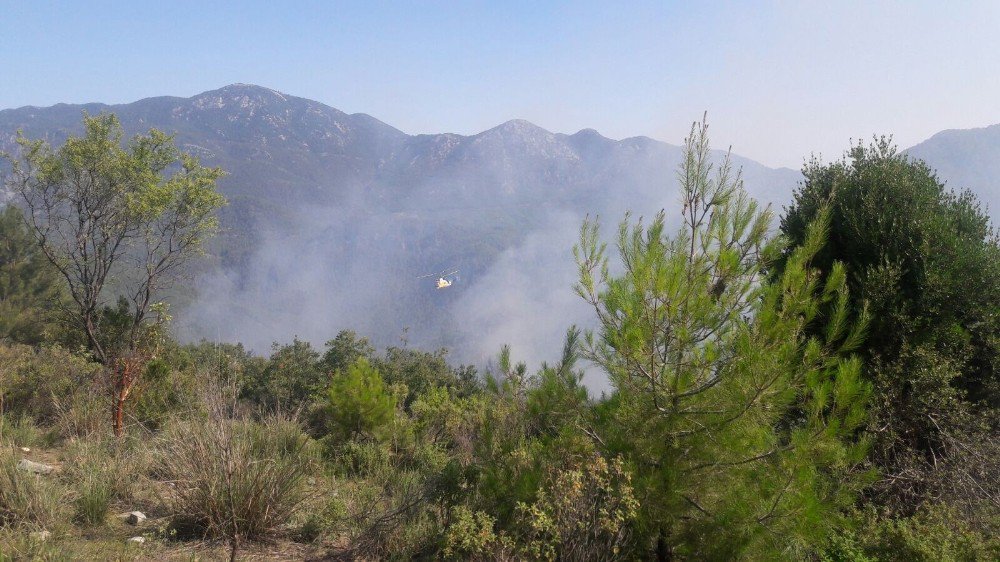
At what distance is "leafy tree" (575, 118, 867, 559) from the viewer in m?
3.36

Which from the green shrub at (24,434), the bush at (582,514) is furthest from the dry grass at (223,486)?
A: the green shrub at (24,434)

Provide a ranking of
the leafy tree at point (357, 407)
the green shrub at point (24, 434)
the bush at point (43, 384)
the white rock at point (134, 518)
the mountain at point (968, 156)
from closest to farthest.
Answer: the white rock at point (134, 518)
the green shrub at point (24, 434)
the leafy tree at point (357, 407)
the bush at point (43, 384)
the mountain at point (968, 156)

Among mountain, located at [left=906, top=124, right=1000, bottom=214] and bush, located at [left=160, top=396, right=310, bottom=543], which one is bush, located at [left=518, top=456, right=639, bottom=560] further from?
mountain, located at [left=906, top=124, right=1000, bottom=214]

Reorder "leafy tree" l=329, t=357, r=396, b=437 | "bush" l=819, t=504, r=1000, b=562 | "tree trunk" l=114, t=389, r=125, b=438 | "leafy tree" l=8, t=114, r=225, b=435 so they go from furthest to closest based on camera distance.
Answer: "leafy tree" l=8, t=114, r=225, b=435
"leafy tree" l=329, t=357, r=396, b=437
"tree trunk" l=114, t=389, r=125, b=438
"bush" l=819, t=504, r=1000, b=562

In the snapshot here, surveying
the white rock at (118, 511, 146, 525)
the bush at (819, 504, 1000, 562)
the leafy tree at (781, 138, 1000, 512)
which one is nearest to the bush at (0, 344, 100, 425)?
the white rock at (118, 511, 146, 525)

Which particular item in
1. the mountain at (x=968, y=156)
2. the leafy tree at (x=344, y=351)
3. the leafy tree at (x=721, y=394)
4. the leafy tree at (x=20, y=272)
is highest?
the mountain at (x=968, y=156)

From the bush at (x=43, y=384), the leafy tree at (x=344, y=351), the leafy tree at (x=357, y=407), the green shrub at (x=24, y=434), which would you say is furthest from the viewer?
the leafy tree at (x=344, y=351)

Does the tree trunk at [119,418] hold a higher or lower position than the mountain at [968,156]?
lower

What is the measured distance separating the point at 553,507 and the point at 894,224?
589 cm

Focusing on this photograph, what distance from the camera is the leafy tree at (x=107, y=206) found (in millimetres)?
9344

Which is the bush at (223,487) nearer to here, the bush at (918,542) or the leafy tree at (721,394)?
the leafy tree at (721,394)

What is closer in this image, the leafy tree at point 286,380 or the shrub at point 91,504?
the shrub at point 91,504

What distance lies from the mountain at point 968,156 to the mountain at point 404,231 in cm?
2353

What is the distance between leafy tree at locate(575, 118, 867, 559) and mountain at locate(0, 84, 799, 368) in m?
25.2
